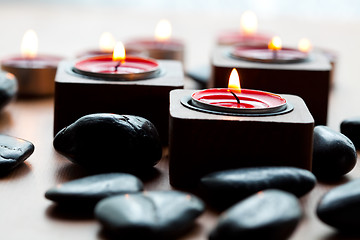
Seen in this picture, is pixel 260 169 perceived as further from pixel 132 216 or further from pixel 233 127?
pixel 132 216

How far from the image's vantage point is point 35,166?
30.2 inches

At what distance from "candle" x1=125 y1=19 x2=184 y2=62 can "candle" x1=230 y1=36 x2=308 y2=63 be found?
0.20 metres

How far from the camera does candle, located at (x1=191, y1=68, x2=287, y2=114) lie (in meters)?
0.71

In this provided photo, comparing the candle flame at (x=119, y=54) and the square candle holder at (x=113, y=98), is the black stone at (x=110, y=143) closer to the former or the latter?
the square candle holder at (x=113, y=98)

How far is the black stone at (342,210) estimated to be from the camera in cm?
59

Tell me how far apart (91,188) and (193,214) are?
0.11 m

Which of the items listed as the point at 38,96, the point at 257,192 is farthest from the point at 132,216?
the point at 38,96

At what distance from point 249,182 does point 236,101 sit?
7.2 inches

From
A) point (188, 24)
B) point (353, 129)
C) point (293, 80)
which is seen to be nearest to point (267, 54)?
point (293, 80)

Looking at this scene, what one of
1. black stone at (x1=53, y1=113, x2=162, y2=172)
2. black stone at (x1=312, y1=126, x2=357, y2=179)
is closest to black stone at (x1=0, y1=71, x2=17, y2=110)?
black stone at (x1=53, y1=113, x2=162, y2=172)

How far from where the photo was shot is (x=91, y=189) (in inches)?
25.1

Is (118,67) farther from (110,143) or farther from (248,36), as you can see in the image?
(248,36)

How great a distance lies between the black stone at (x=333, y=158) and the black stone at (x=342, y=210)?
0.47 ft

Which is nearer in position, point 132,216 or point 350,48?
point 132,216
